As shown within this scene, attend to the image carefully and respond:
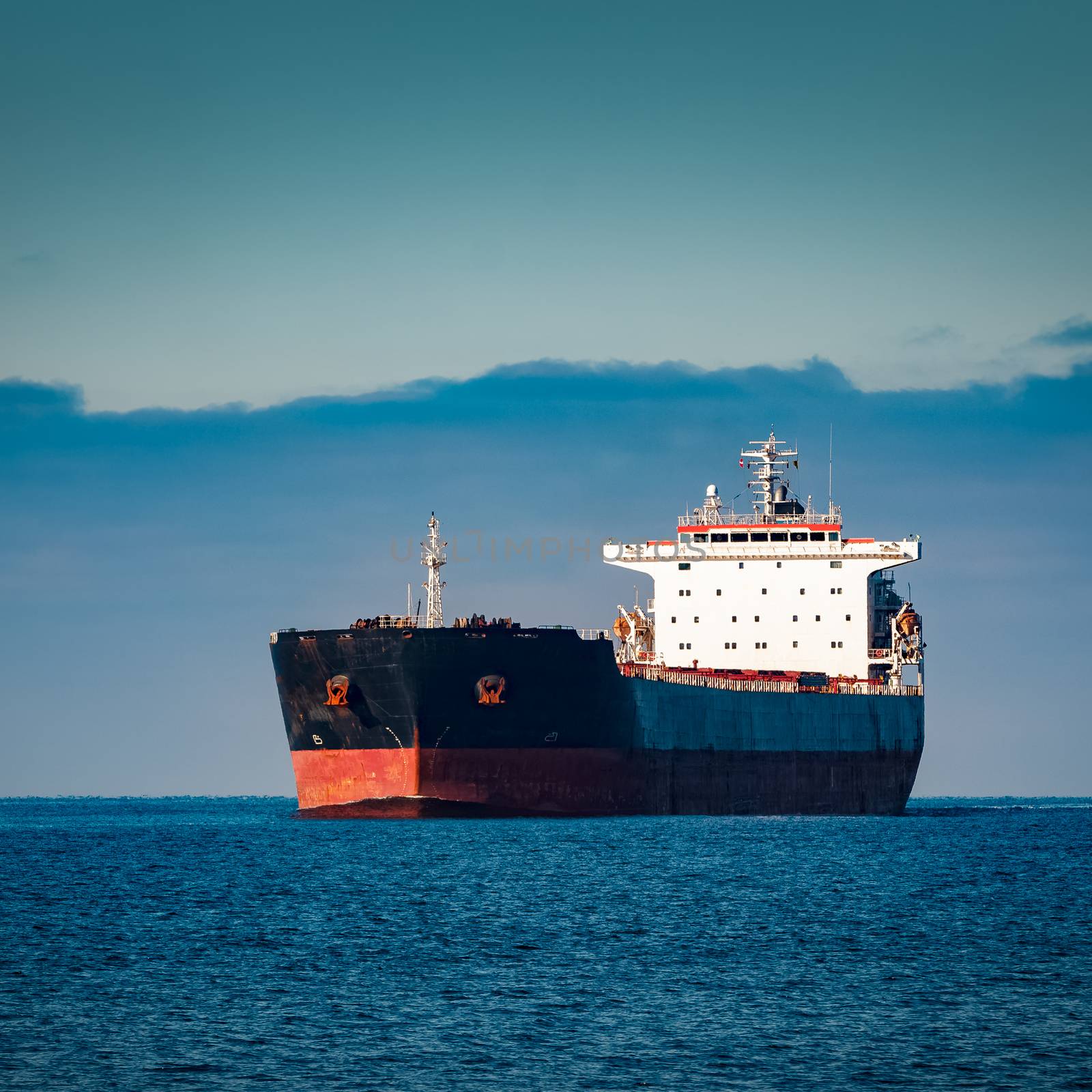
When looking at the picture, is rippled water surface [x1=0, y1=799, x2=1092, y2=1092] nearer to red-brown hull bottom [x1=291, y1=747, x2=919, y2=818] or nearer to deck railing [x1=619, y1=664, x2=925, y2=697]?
red-brown hull bottom [x1=291, y1=747, x2=919, y2=818]

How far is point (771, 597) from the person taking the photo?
196 feet

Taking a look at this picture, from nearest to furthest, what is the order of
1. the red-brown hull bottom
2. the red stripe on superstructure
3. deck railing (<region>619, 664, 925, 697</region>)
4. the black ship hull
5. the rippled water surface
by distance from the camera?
the rippled water surface
the black ship hull
the red-brown hull bottom
deck railing (<region>619, 664, 925, 697</region>)
the red stripe on superstructure

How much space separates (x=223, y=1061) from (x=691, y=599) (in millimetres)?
42410

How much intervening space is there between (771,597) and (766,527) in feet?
8.08

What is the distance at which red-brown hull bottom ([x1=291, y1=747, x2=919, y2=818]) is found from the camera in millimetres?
45250

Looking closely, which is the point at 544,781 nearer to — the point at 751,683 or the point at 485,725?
the point at 485,725

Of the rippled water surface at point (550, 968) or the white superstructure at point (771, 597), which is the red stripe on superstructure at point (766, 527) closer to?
the white superstructure at point (771, 597)

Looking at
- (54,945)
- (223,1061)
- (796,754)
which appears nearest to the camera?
(223,1061)

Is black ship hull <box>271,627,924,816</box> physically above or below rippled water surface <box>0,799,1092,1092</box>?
above

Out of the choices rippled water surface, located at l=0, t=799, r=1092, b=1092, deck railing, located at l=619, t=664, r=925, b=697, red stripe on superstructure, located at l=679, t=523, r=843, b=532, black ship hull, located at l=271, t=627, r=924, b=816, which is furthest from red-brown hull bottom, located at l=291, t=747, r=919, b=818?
red stripe on superstructure, located at l=679, t=523, r=843, b=532

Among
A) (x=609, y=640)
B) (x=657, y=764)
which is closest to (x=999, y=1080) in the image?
(x=609, y=640)

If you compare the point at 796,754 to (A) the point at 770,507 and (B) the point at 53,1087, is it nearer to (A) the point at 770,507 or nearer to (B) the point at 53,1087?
(A) the point at 770,507

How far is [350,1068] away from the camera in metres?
18.8

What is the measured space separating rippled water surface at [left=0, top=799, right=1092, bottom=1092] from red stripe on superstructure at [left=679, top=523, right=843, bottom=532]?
1670cm
